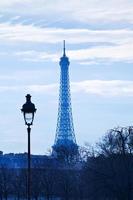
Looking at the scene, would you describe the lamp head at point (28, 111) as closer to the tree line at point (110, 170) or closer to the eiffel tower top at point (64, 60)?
the tree line at point (110, 170)

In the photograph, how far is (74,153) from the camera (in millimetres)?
110875

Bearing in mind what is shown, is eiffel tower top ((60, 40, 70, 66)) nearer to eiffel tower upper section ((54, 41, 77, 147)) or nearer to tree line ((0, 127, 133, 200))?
eiffel tower upper section ((54, 41, 77, 147))

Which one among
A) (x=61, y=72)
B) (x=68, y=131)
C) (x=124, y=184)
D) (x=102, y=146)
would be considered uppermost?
(x=61, y=72)

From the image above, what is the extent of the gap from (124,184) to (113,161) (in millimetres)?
2618

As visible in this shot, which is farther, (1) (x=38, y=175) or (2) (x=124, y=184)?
(1) (x=38, y=175)

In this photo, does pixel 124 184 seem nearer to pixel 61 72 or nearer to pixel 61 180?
pixel 61 180

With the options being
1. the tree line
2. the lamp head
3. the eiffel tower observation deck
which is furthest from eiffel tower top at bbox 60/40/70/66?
the lamp head

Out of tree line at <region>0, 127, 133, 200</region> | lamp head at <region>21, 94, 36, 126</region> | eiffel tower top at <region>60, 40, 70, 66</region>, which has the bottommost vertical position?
lamp head at <region>21, 94, 36, 126</region>

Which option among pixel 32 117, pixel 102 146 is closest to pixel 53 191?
pixel 102 146

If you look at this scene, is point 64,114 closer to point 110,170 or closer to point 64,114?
point 64,114

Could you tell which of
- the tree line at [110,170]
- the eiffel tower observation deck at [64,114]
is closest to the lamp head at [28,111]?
the tree line at [110,170]

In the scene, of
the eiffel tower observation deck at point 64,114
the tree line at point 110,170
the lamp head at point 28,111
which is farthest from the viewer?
the eiffel tower observation deck at point 64,114

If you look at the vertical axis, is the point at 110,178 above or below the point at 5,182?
below

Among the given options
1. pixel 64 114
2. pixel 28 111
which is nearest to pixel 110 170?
pixel 28 111
